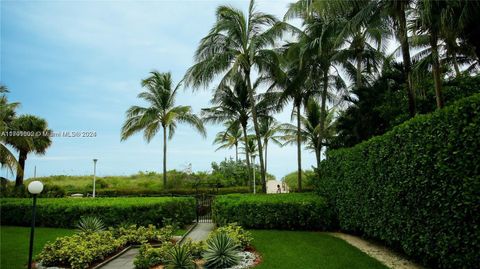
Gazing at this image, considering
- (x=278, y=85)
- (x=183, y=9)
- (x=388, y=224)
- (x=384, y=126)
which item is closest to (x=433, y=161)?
(x=388, y=224)

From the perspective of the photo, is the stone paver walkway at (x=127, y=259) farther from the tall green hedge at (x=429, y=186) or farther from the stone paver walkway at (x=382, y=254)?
the tall green hedge at (x=429, y=186)

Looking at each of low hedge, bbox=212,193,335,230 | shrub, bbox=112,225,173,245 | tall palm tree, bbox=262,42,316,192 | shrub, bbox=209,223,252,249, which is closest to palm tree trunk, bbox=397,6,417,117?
low hedge, bbox=212,193,335,230

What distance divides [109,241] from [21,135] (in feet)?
38.2

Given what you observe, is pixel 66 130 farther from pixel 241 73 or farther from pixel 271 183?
pixel 271 183

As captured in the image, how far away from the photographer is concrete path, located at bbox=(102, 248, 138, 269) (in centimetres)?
824

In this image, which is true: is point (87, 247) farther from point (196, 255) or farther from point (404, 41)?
Result: point (404, 41)

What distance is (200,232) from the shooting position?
13.0 m

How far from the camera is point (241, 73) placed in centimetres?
1792

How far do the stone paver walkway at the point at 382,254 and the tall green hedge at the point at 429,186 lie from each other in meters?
0.30

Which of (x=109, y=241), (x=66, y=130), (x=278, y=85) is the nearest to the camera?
(x=109, y=241)

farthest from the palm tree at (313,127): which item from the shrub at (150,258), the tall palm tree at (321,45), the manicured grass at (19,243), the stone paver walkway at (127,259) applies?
the shrub at (150,258)

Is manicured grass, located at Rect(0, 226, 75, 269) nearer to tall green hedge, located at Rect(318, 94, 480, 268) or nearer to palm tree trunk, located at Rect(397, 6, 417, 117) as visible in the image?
tall green hedge, located at Rect(318, 94, 480, 268)

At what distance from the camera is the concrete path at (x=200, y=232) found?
11.8 m

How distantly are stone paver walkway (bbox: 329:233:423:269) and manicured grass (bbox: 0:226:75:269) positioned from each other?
8459 millimetres
